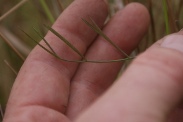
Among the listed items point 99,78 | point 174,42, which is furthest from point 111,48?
point 174,42

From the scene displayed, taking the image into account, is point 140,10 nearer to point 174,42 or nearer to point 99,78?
point 99,78

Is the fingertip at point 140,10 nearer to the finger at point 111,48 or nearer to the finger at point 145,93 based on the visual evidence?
the finger at point 111,48

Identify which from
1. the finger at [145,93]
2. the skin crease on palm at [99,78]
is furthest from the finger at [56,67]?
the finger at [145,93]

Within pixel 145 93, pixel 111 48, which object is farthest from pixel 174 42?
pixel 111 48

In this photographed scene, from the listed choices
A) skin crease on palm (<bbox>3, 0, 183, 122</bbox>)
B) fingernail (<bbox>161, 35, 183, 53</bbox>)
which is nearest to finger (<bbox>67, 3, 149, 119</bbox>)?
skin crease on palm (<bbox>3, 0, 183, 122</bbox>)

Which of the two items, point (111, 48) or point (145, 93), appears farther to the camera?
point (111, 48)

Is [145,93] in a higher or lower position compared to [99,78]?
higher

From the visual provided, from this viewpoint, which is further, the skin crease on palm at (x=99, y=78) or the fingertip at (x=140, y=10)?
the fingertip at (x=140, y=10)
